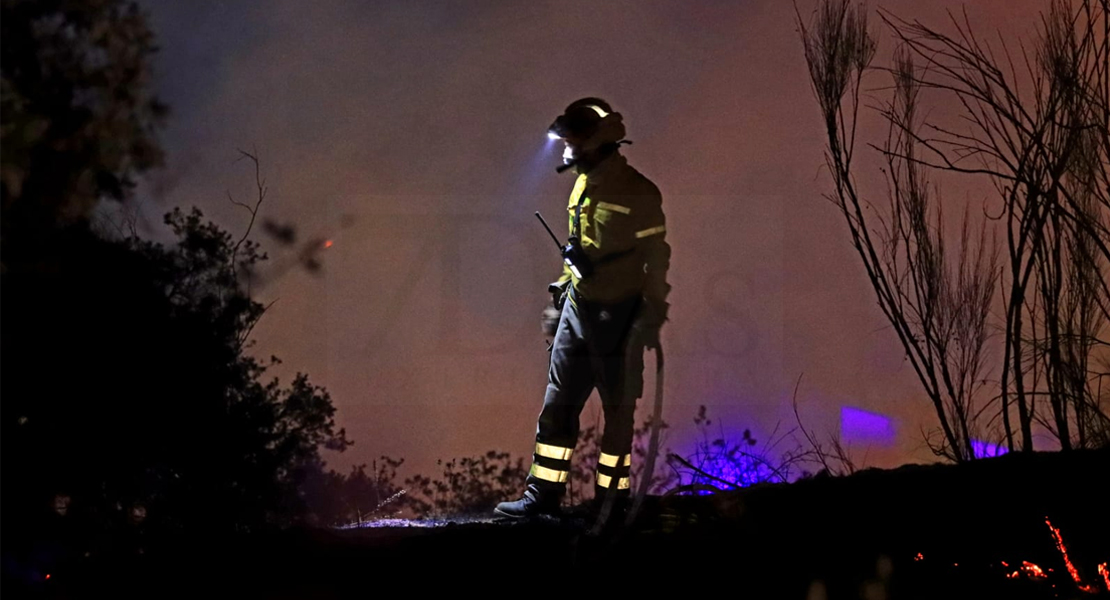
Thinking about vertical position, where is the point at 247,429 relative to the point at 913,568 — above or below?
above

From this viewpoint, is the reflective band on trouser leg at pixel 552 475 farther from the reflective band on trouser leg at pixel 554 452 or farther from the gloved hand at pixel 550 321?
the gloved hand at pixel 550 321

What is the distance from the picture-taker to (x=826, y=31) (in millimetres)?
5250

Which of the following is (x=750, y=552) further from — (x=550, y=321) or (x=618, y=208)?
(x=618, y=208)

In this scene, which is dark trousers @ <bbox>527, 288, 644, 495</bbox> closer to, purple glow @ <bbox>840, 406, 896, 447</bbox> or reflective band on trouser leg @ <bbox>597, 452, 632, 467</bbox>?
reflective band on trouser leg @ <bbox>597, 452, 632, 467</bbox>

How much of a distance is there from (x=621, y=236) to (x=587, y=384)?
2.51 feet

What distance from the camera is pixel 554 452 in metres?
4.49

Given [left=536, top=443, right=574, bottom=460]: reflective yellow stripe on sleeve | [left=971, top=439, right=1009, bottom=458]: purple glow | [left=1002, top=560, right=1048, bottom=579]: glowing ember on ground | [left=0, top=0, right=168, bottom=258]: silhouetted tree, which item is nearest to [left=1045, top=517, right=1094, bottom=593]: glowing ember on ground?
[left=1002, top=560, right=1048, bottom=579]: glowing ember on ground

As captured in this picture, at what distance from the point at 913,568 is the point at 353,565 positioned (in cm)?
245


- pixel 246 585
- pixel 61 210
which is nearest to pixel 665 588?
pixel 246 585

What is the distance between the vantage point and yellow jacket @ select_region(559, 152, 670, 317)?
4465mm

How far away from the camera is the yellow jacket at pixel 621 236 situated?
176 inches

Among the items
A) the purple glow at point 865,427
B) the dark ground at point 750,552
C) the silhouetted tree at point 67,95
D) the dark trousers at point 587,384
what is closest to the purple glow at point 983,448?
the purple glow at point 865,427

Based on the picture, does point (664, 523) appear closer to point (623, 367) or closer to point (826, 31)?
point (623, 367)

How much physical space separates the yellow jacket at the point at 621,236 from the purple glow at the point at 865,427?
2.29 meters
